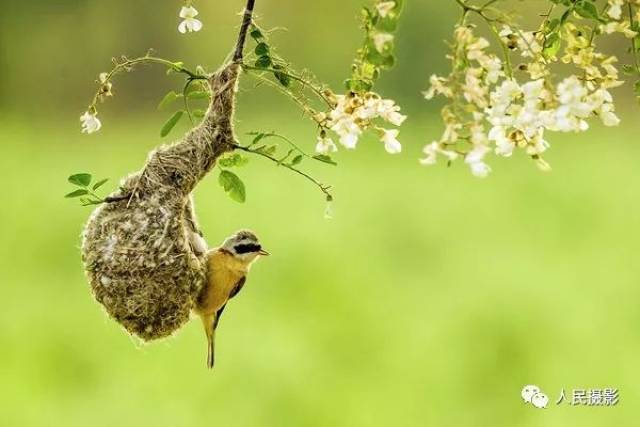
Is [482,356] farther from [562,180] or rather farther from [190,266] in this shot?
[190,266]

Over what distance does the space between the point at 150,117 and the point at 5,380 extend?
8.74 metres

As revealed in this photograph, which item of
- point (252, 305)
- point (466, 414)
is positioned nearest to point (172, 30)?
point (252, 305)

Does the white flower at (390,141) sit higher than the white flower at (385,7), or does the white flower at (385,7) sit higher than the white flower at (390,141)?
the white flower at (385,7)

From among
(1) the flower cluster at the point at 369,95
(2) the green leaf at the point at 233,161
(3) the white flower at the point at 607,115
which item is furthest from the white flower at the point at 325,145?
(3) the white flower at the point at 607,115

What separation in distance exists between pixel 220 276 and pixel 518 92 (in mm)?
1124

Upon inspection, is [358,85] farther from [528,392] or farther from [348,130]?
[528,392]

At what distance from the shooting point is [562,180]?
16250 mm

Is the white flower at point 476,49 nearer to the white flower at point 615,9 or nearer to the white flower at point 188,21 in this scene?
the white flower at point 615,9

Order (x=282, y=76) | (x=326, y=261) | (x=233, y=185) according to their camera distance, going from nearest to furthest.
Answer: (x=282, y=76) < (x=233, y=185) < (x=326, y=261)

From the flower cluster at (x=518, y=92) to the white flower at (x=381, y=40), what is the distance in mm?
133

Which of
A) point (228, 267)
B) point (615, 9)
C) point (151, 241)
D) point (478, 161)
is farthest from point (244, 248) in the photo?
point (615, 9)

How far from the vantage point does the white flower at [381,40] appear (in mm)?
2285

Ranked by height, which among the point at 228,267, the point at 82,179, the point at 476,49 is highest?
the point at 476,49

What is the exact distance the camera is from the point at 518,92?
2408 millimetres
